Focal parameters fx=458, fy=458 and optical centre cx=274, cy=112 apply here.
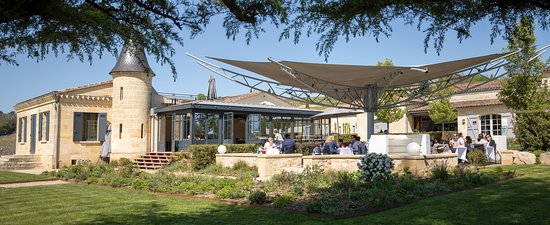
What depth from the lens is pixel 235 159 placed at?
651 inches

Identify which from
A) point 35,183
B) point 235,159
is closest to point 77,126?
point 35,183

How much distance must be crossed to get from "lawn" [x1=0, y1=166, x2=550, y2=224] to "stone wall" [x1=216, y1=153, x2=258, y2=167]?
556 centimetres

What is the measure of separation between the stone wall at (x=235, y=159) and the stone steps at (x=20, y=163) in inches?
482

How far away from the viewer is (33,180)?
50.5 feet

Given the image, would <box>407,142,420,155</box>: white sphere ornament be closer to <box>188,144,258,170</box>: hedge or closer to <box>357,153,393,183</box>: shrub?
<box>357,153,393,183</box>: shrub

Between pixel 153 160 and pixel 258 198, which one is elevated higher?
pixel 153 160

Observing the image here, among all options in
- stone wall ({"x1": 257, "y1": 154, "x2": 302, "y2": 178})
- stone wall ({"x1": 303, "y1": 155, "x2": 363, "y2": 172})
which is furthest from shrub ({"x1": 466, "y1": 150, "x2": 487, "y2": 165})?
stone wall ({"x1": 257, "y1": 154, "x2": 302, "y2": 178})

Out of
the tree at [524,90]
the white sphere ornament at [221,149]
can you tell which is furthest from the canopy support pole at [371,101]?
the tree at [524,90]

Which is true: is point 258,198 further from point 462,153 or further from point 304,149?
point 304,149

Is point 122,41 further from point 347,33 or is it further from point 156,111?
point 156,111

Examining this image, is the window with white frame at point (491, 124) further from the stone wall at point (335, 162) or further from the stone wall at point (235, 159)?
the stone wall at point (235, 159)

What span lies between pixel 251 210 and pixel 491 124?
84.6 feet

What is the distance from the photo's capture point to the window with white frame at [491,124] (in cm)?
2906

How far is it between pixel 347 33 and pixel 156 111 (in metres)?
20.4
